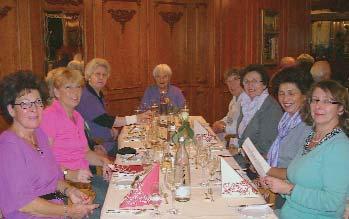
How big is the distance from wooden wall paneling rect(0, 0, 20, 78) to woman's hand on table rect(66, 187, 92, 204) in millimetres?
3103

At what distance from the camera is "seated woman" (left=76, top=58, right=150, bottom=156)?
4.52 meters

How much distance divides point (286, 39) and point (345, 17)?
599 cm

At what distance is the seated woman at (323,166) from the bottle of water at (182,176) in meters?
0.45

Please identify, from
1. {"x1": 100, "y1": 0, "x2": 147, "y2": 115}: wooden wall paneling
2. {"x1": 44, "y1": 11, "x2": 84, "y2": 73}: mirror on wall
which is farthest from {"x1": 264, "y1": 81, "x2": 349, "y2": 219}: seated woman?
{"x1": 100, "y1": 0, "x2": 147, "y2": 115}: wooden wall paneling

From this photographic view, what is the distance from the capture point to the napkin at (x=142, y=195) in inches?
89.9

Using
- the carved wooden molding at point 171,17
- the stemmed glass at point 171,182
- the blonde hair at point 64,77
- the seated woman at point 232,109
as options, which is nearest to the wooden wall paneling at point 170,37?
the carved wooden molding at point 171,17

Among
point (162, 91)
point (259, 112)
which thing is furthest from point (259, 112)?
point (162, 91)

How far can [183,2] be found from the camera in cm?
745

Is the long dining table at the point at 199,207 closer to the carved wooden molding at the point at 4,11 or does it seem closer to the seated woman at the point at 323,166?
the seated woman at the point at 323,166

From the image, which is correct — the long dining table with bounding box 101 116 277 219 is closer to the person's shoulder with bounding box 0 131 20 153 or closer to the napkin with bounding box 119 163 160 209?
the napkin with bounding box 119 163 160 209

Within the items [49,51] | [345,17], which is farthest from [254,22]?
[345,17]

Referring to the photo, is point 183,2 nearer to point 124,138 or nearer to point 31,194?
point 124,138

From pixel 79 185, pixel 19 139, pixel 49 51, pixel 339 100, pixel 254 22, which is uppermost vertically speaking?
pixel 254 22

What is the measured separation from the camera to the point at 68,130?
3377mm
